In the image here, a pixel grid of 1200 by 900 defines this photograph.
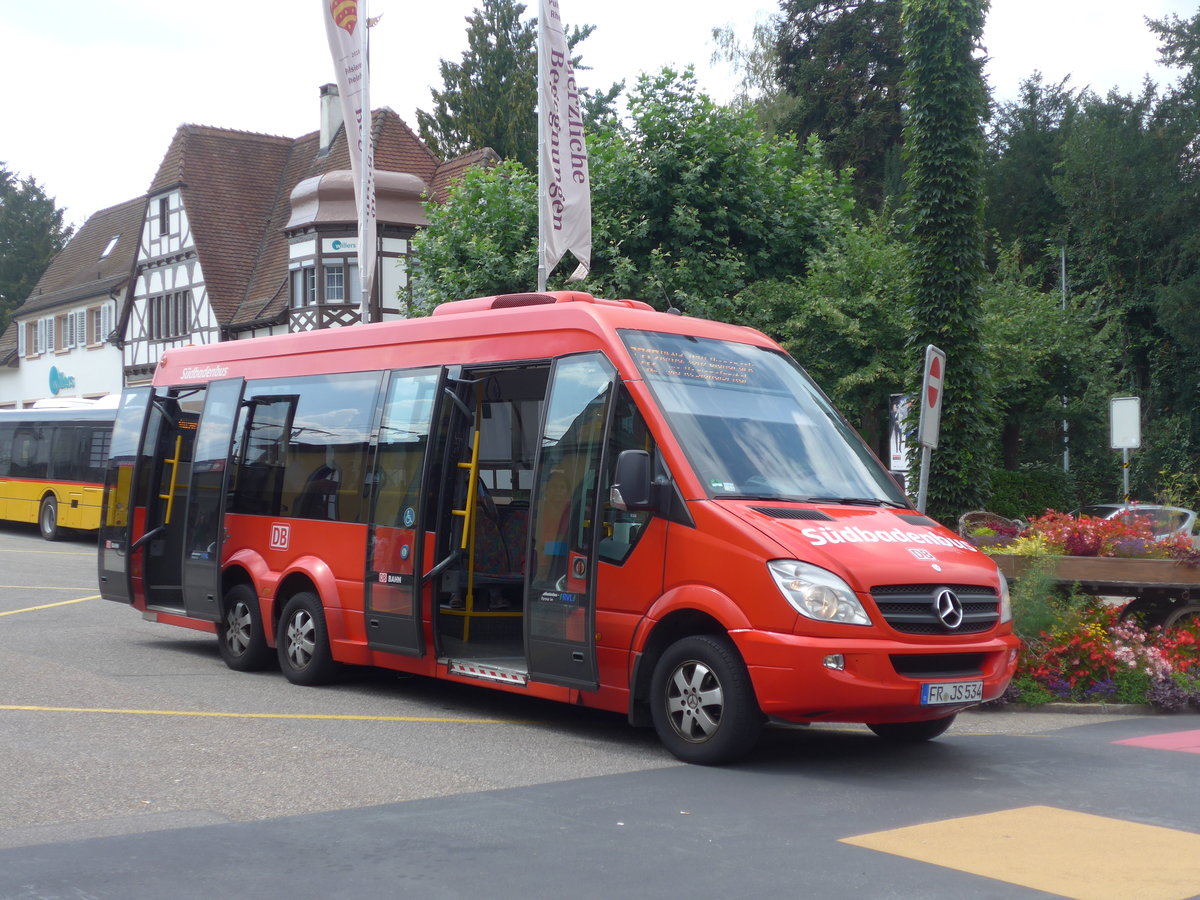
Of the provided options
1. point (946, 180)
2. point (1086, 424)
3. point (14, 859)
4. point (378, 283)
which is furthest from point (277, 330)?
point (14, 859)

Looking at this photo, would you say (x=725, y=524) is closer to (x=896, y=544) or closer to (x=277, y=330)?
(x=896, y=544)

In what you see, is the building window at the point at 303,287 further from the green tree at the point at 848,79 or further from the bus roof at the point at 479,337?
the bus roof at the point at 479,337

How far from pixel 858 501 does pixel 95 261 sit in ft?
174

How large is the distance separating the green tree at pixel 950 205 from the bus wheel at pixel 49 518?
2189 cm

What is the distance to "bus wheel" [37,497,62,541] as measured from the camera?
1230 inches

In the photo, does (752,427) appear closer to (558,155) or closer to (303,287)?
(558,155)

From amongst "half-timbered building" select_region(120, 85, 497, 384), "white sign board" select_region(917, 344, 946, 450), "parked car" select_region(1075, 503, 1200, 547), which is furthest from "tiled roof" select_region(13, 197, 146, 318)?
"white sign board" select_region(917, 344, 946, 450)

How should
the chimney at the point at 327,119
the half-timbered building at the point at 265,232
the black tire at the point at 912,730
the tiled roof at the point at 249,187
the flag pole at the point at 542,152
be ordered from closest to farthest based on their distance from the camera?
1. the black tire at the point at 912,730
2. the flag pole at the point at 542,152
3. the half-timbered building at the point at 265,232
4. the tiled roof at the point at 249,187
5. the chimney at the point at 327,119

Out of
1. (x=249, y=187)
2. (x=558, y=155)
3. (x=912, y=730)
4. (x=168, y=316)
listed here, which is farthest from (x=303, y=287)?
(x=912, y=730)

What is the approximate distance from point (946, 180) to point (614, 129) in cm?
1228

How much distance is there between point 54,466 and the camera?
31.5m

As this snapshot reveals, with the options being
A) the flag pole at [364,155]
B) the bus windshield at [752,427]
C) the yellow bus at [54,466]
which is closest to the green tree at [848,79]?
the yellow bus at [54,466]

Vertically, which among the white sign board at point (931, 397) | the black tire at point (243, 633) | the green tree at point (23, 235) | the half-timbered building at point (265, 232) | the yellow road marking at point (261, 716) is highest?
the green tree at point (23, 235)

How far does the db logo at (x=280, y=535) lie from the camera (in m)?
11.8
